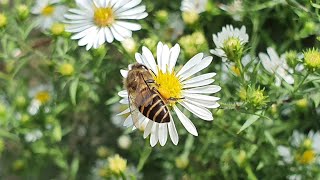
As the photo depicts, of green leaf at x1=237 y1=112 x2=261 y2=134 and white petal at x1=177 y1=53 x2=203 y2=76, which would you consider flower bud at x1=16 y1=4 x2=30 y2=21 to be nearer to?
white petal at x1=177 y1=53 x2=203 y2=76

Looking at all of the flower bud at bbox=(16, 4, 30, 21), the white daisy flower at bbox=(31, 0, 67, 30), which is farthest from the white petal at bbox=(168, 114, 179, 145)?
the white daisy flower at bbox=(31, 0, 67, 30)

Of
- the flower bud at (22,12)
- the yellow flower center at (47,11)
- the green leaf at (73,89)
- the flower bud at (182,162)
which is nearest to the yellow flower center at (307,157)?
the flower bud at (182,162)

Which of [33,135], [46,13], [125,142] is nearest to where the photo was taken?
[33,135]

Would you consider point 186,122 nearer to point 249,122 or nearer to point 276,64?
point 249,122

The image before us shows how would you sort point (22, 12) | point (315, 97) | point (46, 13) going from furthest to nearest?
point (46, 13) < point (22, 12) < point (315, 97)

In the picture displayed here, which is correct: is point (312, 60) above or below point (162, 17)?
below

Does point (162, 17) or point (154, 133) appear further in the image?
point (162, 17)

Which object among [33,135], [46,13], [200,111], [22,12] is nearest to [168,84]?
[200,111]
